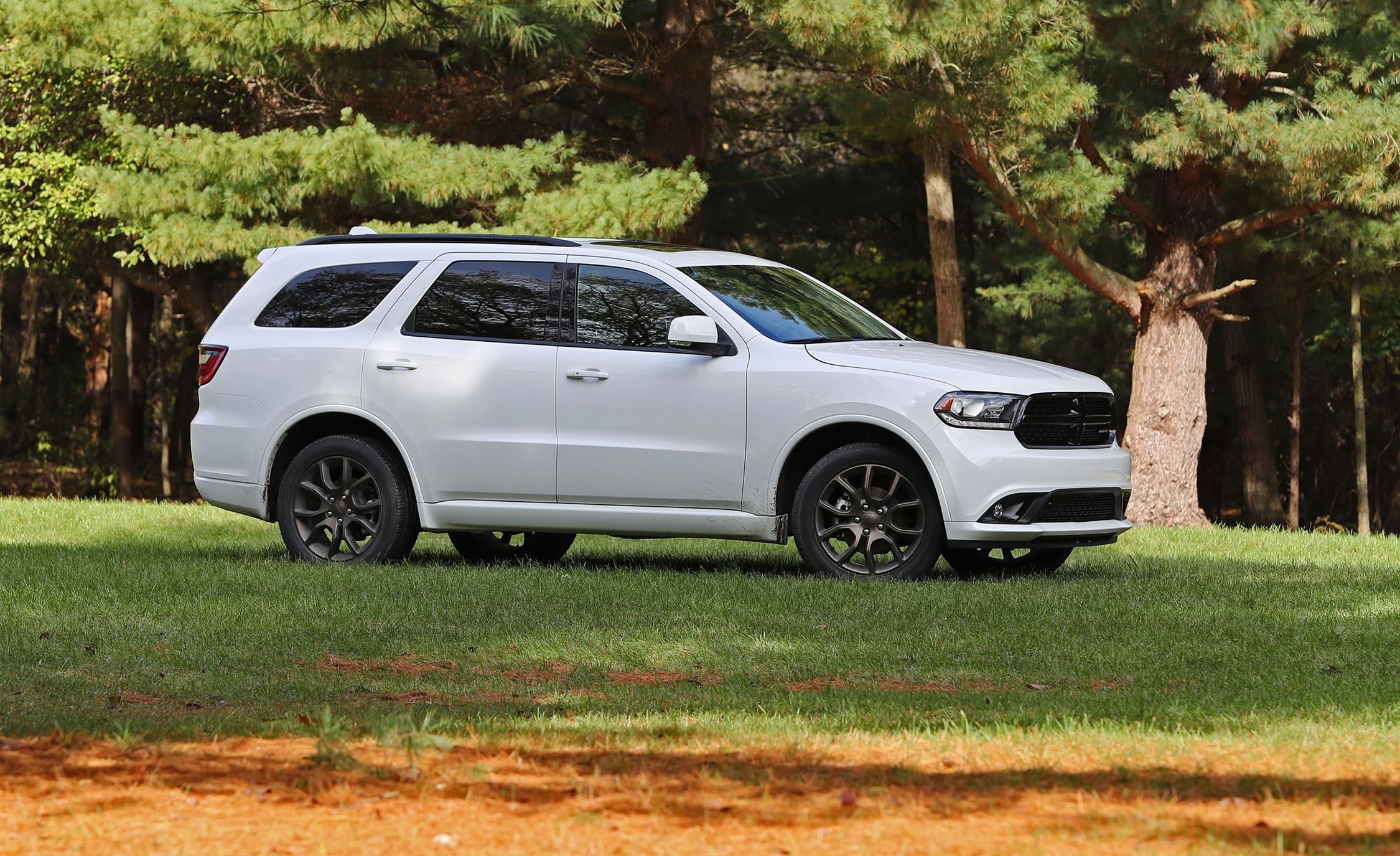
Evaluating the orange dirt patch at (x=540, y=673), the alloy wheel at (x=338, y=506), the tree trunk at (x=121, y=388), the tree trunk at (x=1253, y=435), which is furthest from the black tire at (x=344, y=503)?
the tree trunk at (x=121, y=388)

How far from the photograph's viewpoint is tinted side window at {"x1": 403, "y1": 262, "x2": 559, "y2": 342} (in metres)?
10.7

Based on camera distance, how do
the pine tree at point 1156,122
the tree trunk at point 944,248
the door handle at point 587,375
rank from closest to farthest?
the door handle at point 587,375, the pine tree at point 1156,122, the tree trunk at point 944,248

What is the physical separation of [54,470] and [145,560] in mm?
28036

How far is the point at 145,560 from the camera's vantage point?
430 inches

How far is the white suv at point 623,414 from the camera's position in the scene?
9812 millimetres

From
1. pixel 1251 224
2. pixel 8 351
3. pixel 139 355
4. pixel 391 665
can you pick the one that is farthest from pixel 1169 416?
pixel 8 351

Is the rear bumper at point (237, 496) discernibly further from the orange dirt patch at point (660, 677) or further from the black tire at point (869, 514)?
the orange dirt patch at point (660, 677)

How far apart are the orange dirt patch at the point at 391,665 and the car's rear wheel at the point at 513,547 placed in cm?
473

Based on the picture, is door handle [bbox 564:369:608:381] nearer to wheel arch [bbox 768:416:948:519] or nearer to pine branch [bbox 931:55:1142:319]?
wheel arch [bbox 768:416:948:519]

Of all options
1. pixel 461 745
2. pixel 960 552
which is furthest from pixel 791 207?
pixel 461 745

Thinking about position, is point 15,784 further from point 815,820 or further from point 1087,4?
point 1087,4

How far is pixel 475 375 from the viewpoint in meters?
10.6

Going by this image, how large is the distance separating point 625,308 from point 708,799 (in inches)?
253

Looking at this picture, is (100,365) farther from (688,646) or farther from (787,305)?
(688,646)
